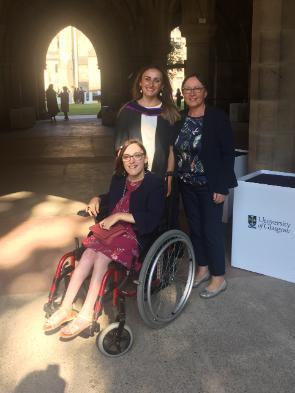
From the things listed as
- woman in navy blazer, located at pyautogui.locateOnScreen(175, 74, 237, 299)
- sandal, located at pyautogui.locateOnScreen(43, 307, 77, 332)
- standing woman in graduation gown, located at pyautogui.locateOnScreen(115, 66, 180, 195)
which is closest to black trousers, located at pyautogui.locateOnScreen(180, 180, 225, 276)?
woman in navy blazer, located at pyautogui.locateOnScreen(175, 74, 237, 299)

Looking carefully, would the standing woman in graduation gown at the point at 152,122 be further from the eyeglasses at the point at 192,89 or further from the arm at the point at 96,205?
the arm at the point at 96,205

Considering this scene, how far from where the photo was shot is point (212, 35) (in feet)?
35.7

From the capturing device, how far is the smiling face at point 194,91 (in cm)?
325

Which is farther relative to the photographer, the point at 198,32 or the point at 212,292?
the point at 198,32

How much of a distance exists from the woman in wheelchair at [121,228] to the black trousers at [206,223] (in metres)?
0.44

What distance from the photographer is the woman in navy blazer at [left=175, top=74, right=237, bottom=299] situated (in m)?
3.27

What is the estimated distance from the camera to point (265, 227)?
12.3ft

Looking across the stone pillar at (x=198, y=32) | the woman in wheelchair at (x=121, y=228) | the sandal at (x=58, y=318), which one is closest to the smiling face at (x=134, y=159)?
the woman in wheelchair at (x=121, y=228)

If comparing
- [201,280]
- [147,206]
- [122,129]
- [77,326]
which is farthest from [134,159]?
[201,280]

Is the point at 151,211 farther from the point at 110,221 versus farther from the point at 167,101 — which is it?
the point at 167,101

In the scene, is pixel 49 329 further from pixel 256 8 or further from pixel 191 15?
pixel 191 15

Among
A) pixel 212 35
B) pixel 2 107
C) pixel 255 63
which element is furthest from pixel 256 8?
pixel 2 107

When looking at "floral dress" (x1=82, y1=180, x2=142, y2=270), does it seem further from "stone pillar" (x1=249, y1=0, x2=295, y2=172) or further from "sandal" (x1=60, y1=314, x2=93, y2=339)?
"stone pillar" (x1=249, y1=0, x2=295, y2=172)

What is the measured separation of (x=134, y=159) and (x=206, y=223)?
31.8 inches
